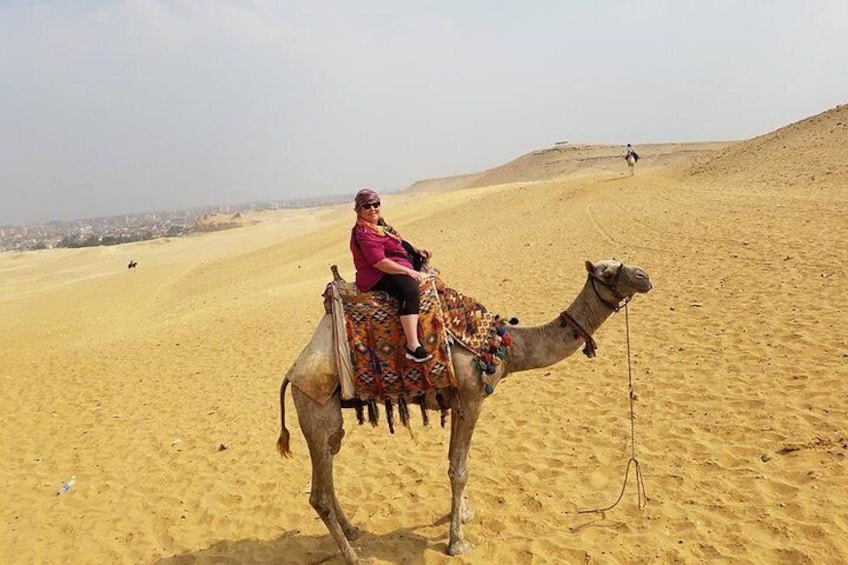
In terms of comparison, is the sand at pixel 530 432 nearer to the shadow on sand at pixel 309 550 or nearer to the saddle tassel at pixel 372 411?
the shadow on sand at pixel 309 550

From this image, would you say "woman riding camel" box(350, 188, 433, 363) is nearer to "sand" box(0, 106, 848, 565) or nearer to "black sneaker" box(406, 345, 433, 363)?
"black sneaker" box(406, 345, 433, 363)

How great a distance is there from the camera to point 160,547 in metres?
5.77

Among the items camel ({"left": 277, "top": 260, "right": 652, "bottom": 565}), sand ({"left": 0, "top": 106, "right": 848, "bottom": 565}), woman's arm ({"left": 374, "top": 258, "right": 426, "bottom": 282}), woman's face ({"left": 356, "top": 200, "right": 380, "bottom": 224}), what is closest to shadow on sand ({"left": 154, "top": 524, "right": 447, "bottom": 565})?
sand ({"left": 0, "top": 106, "right": 848, "bottom": 565})

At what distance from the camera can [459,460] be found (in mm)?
4750

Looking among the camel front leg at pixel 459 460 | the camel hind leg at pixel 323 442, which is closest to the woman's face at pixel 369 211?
the camel hind leg at pixel 323 442

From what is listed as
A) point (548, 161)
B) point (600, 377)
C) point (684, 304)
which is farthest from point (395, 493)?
point (548, 161)

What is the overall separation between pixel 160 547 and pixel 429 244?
65.5 feet

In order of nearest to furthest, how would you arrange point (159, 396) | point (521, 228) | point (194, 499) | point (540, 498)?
point (540, 498)
point (194, 499)
point (159, 396)
point (521, 228)

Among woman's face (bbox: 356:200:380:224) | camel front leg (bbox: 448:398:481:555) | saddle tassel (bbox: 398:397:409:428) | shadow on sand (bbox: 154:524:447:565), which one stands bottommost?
shadow on sand (bbox: 154:524:447:565)

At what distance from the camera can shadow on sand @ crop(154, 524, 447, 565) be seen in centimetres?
504

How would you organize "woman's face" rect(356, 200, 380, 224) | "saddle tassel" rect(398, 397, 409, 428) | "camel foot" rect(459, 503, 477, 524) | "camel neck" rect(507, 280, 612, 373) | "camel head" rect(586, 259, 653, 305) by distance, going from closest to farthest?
"camel head" rect(586, 259, 653, 305) → "woman's face" rect(356, 200, 380, 224) → "camel neck" rect(507, 280, 612, 373) → "saddle tassel" rect(398, 397, 409, 428) → "camel foot" rect(459, 503, 477, 524)

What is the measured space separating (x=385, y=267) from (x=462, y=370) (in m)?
1.03

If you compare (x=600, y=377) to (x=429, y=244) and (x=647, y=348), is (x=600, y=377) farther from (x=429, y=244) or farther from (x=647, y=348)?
(x=429, y=244)

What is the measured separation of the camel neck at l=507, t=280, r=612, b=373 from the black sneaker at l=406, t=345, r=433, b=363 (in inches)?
31.9
